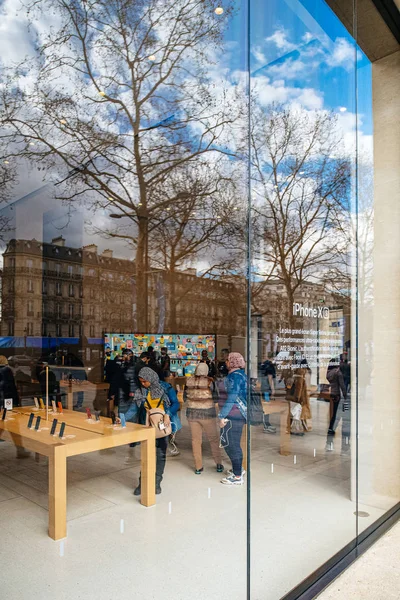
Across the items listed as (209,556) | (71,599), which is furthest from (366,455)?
(71,599)

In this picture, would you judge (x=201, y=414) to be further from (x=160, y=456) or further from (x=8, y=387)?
(x=8, y=387)

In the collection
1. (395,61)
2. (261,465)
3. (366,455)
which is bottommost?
(366,455)

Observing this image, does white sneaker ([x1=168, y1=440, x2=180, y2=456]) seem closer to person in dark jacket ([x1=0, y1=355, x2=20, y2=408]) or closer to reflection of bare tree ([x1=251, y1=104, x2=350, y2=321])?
person in dark jacket ([x1=0, y1=355, x2=20, y2=408])

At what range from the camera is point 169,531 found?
230cm

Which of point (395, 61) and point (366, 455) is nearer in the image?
point (366, 455)

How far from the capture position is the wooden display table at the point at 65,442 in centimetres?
204

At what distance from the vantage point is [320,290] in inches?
145

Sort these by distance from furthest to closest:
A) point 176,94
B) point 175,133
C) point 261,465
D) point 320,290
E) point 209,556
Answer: point 175,133 → point 176,94 → point 320,290 → point 261,465 → point 209,556

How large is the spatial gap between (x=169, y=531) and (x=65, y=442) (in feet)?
2.35

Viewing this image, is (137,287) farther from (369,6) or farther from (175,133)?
(369,6)

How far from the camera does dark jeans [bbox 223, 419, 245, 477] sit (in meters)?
2.68

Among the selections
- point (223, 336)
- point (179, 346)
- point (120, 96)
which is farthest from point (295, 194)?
point (120, 96)

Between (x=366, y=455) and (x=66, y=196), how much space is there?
6518 mm

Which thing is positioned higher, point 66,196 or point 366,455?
point 66,196
